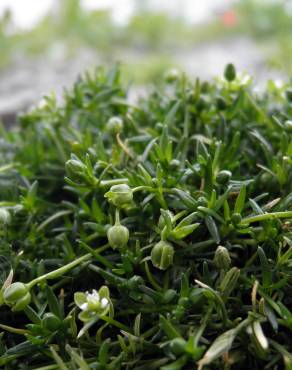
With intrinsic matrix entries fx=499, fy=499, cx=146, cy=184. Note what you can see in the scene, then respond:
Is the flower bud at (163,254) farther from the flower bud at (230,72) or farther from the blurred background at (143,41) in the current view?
the blurred background at (143,41)

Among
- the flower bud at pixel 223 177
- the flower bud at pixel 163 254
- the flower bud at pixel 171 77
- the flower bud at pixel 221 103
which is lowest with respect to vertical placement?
the flower bud at pixel 163 254

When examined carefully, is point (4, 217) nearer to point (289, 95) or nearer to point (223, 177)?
point (223, 177)

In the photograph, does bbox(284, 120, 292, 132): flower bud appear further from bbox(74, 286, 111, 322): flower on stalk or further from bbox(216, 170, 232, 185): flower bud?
bbox(74, 286, 111, 322): flower on stalk

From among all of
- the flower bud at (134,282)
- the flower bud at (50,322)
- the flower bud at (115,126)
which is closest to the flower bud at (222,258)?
the flower bud at (134,282)

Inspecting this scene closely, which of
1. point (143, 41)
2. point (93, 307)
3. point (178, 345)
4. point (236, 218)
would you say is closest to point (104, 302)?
point (93, 307)

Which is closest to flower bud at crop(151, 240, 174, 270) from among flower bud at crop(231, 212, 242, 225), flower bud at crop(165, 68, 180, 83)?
flower bud at crop(231, 212, 242, 225)
